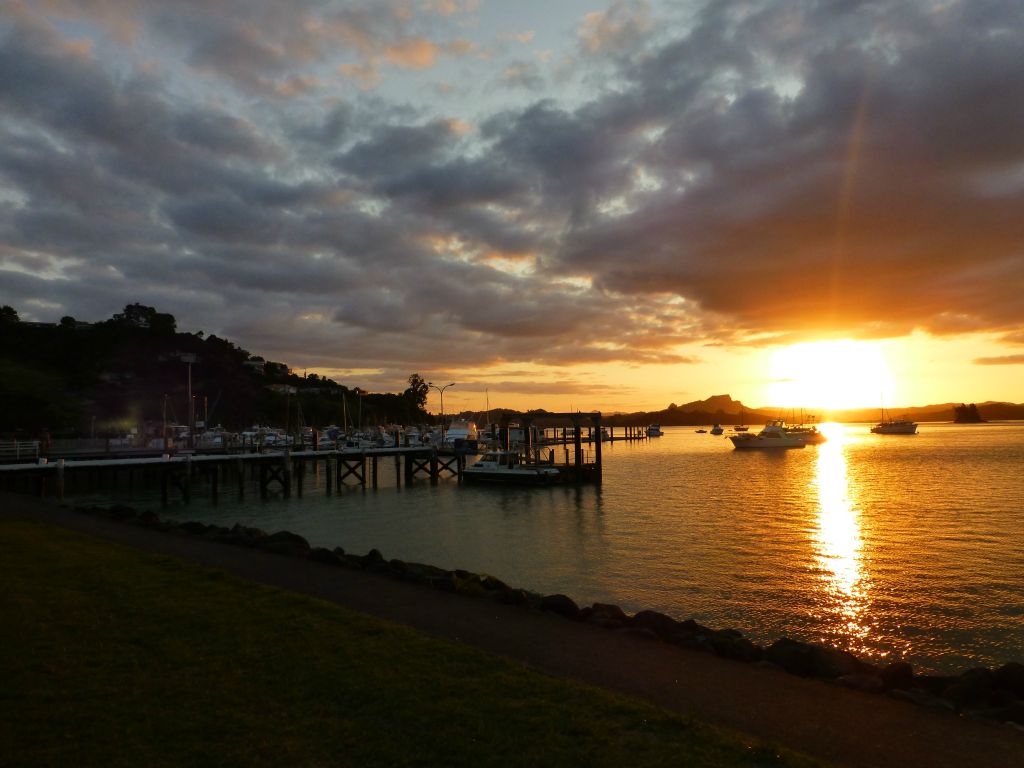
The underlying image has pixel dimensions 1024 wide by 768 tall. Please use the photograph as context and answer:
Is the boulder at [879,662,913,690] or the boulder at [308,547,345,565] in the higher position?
the boulder at [308,547,345,565]

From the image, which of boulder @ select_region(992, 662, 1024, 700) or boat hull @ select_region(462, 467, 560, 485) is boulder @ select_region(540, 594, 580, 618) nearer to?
boulder @ select_region(992, 662, 1024, 700)

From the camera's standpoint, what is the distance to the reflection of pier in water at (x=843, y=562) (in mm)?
18484

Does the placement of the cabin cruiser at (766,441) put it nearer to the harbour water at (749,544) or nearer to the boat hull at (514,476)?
the harbour water at (749,544)

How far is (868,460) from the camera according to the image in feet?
320

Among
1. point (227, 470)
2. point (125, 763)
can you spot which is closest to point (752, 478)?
point (227, 470)

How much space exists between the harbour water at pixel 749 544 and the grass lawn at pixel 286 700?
10.5 m

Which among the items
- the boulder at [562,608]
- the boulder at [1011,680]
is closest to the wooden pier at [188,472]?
the boulder at [562,608]

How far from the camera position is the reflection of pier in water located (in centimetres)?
1848

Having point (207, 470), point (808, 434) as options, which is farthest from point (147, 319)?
point (808, 434)

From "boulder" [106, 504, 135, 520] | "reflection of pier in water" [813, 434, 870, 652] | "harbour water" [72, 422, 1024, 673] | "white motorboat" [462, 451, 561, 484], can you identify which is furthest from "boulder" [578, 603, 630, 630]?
"white motorboat" [462, 451, 561, 484]

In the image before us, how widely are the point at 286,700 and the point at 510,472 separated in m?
57.5

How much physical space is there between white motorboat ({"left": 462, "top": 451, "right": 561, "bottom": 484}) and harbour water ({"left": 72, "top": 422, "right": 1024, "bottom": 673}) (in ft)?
7.28

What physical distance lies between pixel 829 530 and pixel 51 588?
3353cm

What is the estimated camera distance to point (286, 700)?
790cm
